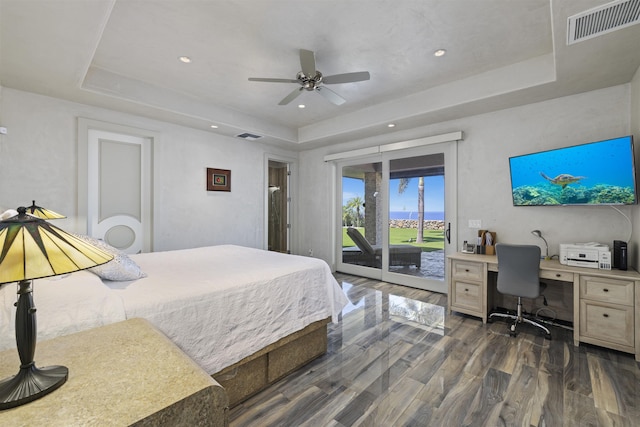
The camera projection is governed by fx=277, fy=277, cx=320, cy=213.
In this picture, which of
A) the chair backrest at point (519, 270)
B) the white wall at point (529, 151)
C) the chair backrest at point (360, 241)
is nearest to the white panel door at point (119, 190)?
the chair backrest at point (360, 241)

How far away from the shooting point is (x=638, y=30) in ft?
6.56

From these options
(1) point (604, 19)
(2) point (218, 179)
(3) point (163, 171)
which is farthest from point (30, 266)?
(2) point (218, 179)

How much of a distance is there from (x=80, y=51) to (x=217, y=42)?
1.09 meters

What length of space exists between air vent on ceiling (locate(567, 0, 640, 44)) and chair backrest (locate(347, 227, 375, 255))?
12.2ft

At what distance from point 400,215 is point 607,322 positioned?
2.68 meters

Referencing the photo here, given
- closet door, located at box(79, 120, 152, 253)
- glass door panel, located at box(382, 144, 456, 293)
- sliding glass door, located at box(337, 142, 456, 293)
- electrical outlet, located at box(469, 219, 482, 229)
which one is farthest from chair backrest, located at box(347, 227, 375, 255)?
closet door, located at box(79, 120, 152, 253)

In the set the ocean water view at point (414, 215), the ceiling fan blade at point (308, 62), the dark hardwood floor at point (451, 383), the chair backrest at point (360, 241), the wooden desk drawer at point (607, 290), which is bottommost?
the dark hardwood floor at point (451, 383)

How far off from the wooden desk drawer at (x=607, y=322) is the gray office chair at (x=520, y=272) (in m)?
0.33

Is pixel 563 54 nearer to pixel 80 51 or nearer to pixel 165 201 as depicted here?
pixel 80 51

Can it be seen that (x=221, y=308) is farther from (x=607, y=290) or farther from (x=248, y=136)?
(x=248, y=136)

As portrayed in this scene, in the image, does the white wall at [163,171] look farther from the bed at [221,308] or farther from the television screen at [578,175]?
the television screen at [578,175]

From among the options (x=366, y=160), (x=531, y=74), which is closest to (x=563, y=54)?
(x=531, y=74)

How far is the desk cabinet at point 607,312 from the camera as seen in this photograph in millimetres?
2395

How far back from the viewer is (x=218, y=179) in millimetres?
4676
